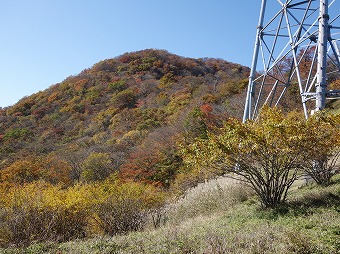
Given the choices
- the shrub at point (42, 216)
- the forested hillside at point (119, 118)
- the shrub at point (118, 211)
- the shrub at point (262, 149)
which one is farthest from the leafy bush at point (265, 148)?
the shrub at point (42, 216)

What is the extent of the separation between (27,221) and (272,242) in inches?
264

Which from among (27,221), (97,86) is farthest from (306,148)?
(97,86)

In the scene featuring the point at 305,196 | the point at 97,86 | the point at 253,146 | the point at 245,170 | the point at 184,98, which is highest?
the point at 97,86

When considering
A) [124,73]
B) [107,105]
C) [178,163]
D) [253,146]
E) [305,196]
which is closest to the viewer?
[253,146]

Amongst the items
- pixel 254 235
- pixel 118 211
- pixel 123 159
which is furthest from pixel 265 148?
pixel 123 159

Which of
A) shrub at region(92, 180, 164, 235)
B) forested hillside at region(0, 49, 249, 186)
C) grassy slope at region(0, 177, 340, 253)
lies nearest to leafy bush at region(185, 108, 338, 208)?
grassy slope at region(0, 177, 340, 253)

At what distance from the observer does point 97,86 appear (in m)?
53.5

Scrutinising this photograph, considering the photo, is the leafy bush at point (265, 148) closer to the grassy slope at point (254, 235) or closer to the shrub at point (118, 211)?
the grassy slope at point (254, 235)

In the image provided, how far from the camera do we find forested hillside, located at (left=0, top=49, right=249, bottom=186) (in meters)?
23.9

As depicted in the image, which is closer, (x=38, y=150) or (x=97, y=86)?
(x=38, y=150)

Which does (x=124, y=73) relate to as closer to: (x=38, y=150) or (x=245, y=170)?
(x=38, y=150)

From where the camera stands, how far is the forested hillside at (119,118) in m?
23.9

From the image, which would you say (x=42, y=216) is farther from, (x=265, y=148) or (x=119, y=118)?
(x=119, y=118)

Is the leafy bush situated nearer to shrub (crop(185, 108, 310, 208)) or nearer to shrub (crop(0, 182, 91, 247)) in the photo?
shrub (crop(185, 108, 310, 208))
